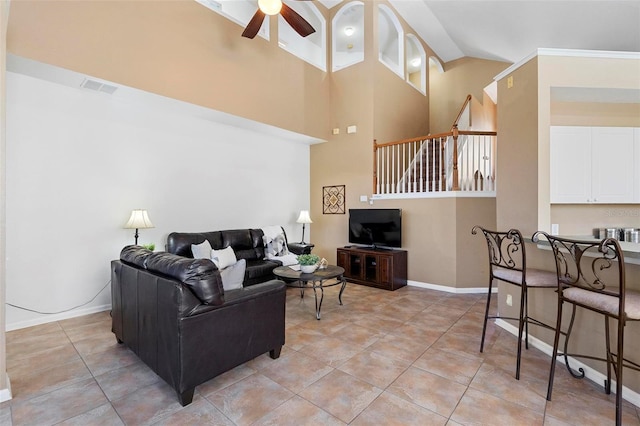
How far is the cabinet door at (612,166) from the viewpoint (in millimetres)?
3135

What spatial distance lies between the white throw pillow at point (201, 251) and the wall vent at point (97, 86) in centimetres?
226

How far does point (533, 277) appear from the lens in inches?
97.0

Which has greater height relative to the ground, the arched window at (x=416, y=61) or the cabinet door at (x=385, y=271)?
the arched window at (x=416, y=61)

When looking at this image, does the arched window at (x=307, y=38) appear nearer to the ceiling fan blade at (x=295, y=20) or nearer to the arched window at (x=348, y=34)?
the arched window at (x=348, y=34)

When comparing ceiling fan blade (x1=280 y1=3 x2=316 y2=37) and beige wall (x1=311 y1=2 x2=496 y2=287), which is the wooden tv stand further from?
ceiling fan blade (x1=280 y1=3 x2=316 y2=37)

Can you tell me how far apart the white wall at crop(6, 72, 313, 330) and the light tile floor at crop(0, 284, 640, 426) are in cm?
64

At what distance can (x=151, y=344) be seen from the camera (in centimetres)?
223

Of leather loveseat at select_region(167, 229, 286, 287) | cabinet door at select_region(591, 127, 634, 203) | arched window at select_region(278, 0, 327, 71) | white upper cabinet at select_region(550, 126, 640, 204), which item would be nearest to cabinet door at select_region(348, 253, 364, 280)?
leather loveseat at select_region(167, 229, 286, 287)

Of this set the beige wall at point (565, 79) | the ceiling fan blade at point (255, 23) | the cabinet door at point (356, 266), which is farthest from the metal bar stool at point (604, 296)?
the ceiling fan blade at point (255, 23)

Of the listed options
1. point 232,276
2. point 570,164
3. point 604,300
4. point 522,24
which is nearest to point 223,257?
point 232,276

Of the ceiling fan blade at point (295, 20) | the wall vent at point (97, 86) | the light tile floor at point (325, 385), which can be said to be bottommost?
the light tile floor at point (325, 385)

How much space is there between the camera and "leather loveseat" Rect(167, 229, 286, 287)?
433 centimetres

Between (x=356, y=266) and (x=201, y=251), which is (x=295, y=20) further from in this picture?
(x=356, y=266)

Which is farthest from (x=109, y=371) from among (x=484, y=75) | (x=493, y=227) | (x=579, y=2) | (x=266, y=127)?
(x=484, y=75)
